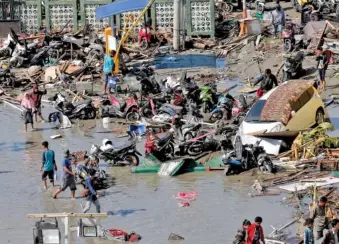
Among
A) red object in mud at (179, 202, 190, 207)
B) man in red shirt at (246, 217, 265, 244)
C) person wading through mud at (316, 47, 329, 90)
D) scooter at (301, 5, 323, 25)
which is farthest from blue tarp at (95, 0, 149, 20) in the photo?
man in red shirt at (246, 217, 265, 244)

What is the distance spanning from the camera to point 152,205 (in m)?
24.5

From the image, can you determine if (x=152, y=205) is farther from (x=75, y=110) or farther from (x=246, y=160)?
(x=75, y=110)

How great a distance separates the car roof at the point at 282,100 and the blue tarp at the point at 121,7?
12.3 metres

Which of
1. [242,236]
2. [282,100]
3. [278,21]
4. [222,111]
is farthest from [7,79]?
[242,236]

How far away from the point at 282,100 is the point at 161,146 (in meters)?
3.53

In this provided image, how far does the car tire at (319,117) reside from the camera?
2995 cm

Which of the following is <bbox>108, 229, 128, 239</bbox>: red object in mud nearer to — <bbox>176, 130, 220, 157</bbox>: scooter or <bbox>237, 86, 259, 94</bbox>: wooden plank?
<bbox>176, 130, 220, 157</bbox>: scooter

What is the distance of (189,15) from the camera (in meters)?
45.4

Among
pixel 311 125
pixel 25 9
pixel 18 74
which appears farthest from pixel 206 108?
pixel 25 9

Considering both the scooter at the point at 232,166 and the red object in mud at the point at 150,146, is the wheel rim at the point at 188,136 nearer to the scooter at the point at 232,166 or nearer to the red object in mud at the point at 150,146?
the red object in mud at the point at 150,146

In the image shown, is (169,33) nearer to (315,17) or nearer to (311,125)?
(315,17)

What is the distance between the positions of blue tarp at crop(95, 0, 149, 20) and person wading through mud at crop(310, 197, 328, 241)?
21206mm

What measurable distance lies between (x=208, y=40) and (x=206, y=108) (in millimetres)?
11904

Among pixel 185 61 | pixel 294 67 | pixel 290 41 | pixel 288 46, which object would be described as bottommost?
pixel 185 61
